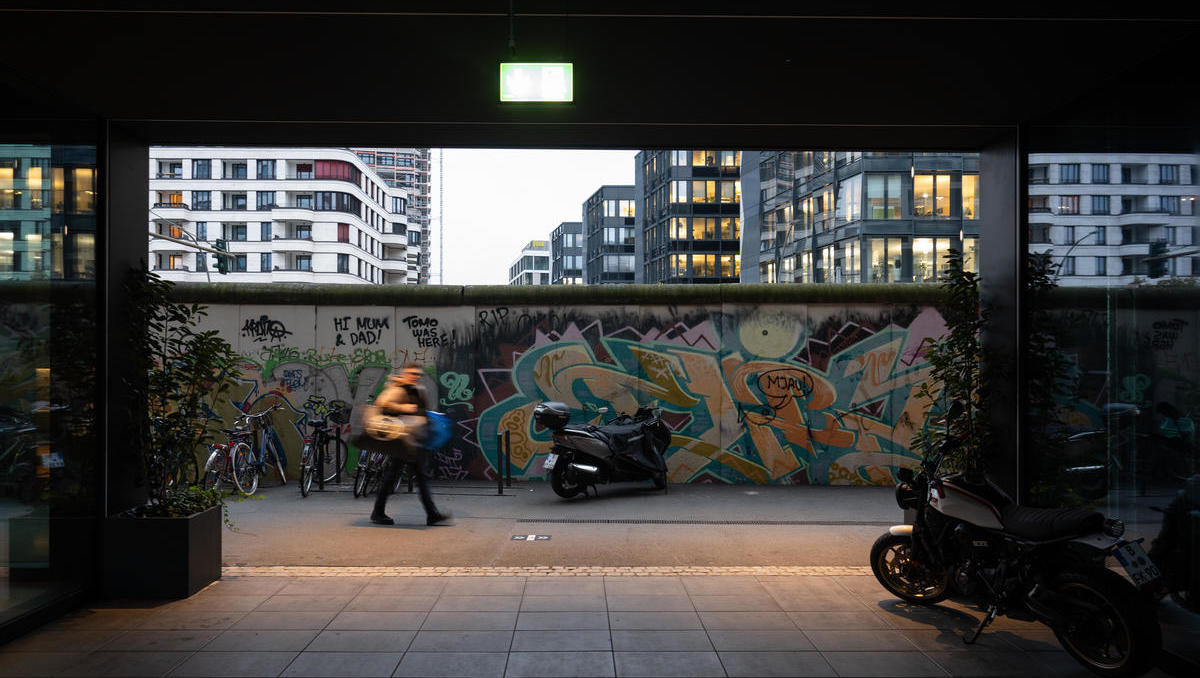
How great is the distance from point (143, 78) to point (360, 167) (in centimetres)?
8430

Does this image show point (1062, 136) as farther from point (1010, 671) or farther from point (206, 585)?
point (206, 585)

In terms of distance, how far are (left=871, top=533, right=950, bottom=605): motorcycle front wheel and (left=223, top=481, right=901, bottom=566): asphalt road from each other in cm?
121

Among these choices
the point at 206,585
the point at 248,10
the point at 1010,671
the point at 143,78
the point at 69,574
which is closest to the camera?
the point at 248,10

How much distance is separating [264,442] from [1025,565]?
9628 mm

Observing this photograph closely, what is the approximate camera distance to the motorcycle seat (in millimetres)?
4223

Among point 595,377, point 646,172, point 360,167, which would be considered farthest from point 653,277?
point 595,377

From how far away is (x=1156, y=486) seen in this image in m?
4.49

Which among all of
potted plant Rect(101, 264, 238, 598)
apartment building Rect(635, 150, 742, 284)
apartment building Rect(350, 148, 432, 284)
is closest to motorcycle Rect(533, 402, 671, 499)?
potted plant Rect(101, 264, 238, 598)

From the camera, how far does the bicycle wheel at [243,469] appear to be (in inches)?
384

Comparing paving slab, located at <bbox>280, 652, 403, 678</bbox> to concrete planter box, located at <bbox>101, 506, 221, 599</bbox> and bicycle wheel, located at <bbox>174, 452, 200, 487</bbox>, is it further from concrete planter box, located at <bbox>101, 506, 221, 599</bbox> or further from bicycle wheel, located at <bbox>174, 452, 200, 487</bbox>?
bicycle wheel, located at <bbox>174, 452, 200, 487</bbox>

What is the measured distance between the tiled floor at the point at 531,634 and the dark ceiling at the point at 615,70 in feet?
11.1

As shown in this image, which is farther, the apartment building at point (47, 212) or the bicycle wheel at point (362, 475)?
the bicycle wheel at point (362, 475)

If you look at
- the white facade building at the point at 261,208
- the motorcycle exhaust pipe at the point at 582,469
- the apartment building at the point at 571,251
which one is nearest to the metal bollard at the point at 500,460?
the motorcycle exhaust pipe at the point at 582,469

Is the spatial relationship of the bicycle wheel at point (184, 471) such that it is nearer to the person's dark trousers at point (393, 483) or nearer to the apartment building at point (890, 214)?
the person's dark trousers at point (393, 483)
